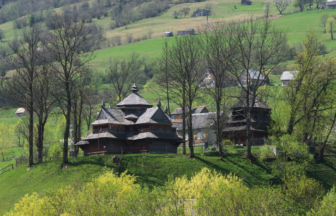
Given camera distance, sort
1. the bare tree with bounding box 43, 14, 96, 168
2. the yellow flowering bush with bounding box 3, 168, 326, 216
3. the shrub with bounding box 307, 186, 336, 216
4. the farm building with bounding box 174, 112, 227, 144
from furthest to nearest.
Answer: the farm building with bounding box 174, 112, 227, 144 → the bare tree with bounding box 43, 14, 96, 168 → the yellow flowering bush with bounding box 3, 168, 326, 216 → the shrub with bounding box 307, 186, 336, 216

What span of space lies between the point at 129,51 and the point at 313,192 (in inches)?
5970

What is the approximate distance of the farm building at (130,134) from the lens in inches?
1994

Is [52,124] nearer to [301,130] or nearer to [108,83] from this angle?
[108,83]

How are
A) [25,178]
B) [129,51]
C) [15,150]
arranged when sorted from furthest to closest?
1. [129,51]
2. [15,150]
3. [25,178]

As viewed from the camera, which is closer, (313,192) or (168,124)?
(313,192)

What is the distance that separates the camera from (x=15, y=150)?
93250 mm

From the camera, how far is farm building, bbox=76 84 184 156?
50.7 meters

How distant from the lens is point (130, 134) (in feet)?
171

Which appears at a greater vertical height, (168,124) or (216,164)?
(168,124)

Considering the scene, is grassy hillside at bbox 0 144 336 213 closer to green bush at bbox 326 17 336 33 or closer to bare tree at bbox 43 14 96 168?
bare tree at bbox 43 14 96 168

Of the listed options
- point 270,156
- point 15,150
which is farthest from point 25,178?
point 15,150

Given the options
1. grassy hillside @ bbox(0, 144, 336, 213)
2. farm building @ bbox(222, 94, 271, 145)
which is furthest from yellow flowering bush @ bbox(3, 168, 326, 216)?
A: farm building @ bbox(222, 94, 271, 145)

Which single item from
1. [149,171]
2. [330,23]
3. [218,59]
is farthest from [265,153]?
[330,23]

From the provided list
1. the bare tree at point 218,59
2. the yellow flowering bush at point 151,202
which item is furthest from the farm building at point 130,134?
the yellow flowering bush at point 151,202
